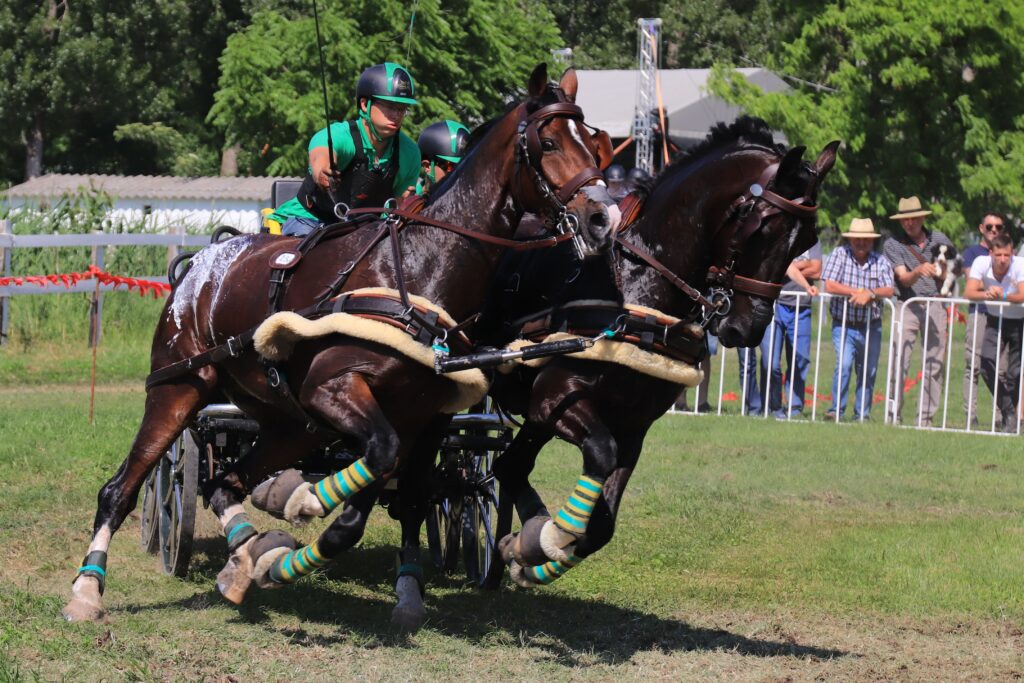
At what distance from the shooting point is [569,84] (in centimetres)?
609

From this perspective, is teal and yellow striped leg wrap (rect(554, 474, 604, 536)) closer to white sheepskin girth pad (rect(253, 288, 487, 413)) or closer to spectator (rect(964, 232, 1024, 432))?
white sheepskin girth pad (rect(253, 288, 487, 413))

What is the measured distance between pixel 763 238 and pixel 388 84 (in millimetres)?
1949

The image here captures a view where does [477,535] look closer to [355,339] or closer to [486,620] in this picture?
[486,620]

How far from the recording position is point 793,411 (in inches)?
555

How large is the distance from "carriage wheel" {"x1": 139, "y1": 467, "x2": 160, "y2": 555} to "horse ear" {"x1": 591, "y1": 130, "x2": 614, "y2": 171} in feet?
11.6

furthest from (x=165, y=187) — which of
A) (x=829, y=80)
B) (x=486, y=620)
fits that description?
(x=486, y=620)

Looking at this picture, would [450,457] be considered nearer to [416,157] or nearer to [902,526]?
[416,157]

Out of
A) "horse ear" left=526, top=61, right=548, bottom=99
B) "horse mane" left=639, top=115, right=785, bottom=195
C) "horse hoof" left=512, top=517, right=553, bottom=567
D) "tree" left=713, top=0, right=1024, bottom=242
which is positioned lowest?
"horse hoof" left=512, top=517, right=553, bottom=567

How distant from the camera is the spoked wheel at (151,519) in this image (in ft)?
27.2

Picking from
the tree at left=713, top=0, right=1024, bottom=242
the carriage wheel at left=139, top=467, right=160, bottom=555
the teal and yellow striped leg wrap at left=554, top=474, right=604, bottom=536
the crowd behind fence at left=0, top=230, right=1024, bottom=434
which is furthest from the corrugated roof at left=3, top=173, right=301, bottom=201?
the teal and yellow striped leg wrap at left=554, top=474, right=604, bottom=536

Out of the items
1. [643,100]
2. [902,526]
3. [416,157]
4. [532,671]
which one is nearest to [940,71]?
[643,100]

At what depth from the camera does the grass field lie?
6023 mm

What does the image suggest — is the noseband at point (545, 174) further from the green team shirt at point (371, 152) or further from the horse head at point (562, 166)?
the green team shirt at point (371, 152)

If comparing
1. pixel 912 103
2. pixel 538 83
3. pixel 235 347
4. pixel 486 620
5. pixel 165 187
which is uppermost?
pixel 912 103
